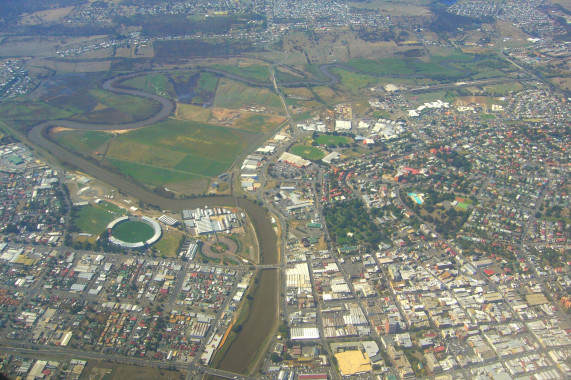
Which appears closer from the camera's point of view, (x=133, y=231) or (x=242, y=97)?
(x=133, y=231)

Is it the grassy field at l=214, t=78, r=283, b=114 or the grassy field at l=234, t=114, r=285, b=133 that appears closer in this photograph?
the grassy field at l=234, t=114, r=285, b=133

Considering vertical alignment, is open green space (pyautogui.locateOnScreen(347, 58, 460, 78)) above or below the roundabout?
above

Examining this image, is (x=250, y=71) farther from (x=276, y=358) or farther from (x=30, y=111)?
(x=276, y=358)

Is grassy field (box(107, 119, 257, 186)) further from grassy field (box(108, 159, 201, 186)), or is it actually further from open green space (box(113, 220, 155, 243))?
open green space (box(113, 220, 155, 243))

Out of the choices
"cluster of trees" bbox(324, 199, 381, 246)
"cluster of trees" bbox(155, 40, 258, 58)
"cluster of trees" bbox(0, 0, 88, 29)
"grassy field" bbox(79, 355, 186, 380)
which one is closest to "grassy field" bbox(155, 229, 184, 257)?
"grassy field" bbox(79, 355, 186, 380)

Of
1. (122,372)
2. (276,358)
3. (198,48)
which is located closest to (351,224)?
(276,358)

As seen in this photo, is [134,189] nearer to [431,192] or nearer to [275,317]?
[275,317]

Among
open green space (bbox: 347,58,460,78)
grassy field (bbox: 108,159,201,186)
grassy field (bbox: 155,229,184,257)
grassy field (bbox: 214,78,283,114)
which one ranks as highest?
open green space (bbox: 347,58,460,78)

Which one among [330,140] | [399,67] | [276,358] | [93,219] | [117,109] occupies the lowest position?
[276,358]

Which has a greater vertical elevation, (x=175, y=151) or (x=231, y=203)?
(x=175, y=151)
